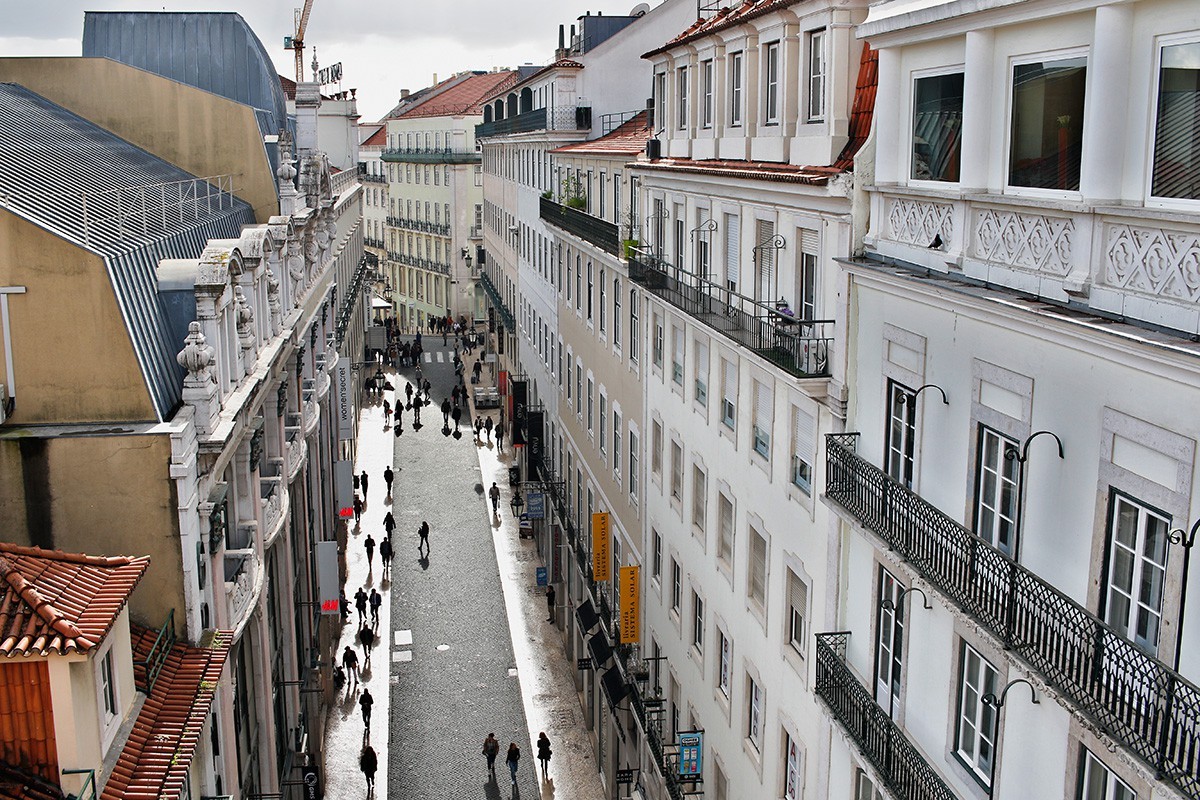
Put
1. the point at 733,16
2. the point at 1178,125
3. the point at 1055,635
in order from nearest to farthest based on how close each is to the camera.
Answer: the point at 1178,125 < the point at 1055,635 < the point at 733,16

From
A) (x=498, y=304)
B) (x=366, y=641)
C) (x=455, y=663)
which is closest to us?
(x=455, y=663)

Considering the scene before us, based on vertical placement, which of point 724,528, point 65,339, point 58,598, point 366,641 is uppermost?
point 65,339

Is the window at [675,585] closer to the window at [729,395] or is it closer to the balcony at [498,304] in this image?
the window at [729,395]

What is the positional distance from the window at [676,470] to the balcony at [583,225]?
7595 millimetres

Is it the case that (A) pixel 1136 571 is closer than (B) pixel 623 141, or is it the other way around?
(A) pixel 1136 571

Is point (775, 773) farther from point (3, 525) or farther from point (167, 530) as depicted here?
point (3, 525)

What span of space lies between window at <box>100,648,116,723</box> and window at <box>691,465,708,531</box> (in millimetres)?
13298

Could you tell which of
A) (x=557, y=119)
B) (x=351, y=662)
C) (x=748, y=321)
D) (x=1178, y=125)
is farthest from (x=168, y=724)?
(x=557, y=119)

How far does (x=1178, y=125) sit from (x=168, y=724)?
13.9 meters

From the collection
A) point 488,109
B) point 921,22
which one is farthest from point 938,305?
point 488,109

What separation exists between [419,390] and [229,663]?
5690 cm

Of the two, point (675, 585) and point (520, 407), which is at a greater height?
point (675, 585)

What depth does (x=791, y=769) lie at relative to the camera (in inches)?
821

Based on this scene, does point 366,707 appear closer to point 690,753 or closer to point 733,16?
point 690,753
